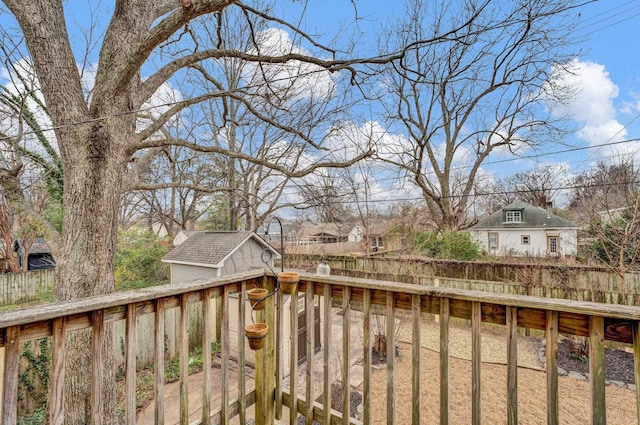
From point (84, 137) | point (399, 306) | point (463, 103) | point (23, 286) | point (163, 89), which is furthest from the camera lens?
point (463, 103)

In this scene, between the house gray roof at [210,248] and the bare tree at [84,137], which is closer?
the bare tree at [84,137]

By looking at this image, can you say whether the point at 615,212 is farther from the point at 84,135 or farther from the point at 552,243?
the point at 84,135

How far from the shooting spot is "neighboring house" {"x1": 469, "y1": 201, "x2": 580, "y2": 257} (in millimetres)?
14836

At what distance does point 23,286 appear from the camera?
30.2ft

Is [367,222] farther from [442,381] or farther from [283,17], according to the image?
[442,381]

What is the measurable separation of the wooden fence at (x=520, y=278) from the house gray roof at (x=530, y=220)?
8.08m

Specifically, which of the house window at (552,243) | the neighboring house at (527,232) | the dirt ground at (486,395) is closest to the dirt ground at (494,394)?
the dirt ground at (486,395)

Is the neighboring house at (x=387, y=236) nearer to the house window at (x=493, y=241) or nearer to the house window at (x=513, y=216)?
the house window at (x=493, y=241)

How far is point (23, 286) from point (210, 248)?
7.27m

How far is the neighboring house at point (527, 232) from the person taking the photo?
1484cm

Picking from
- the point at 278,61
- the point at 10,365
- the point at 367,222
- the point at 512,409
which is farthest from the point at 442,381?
the point at 367,222

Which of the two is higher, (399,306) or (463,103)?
(463,103)

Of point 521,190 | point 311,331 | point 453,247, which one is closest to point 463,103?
point 453,247

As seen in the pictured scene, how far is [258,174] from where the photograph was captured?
34.8 feet
